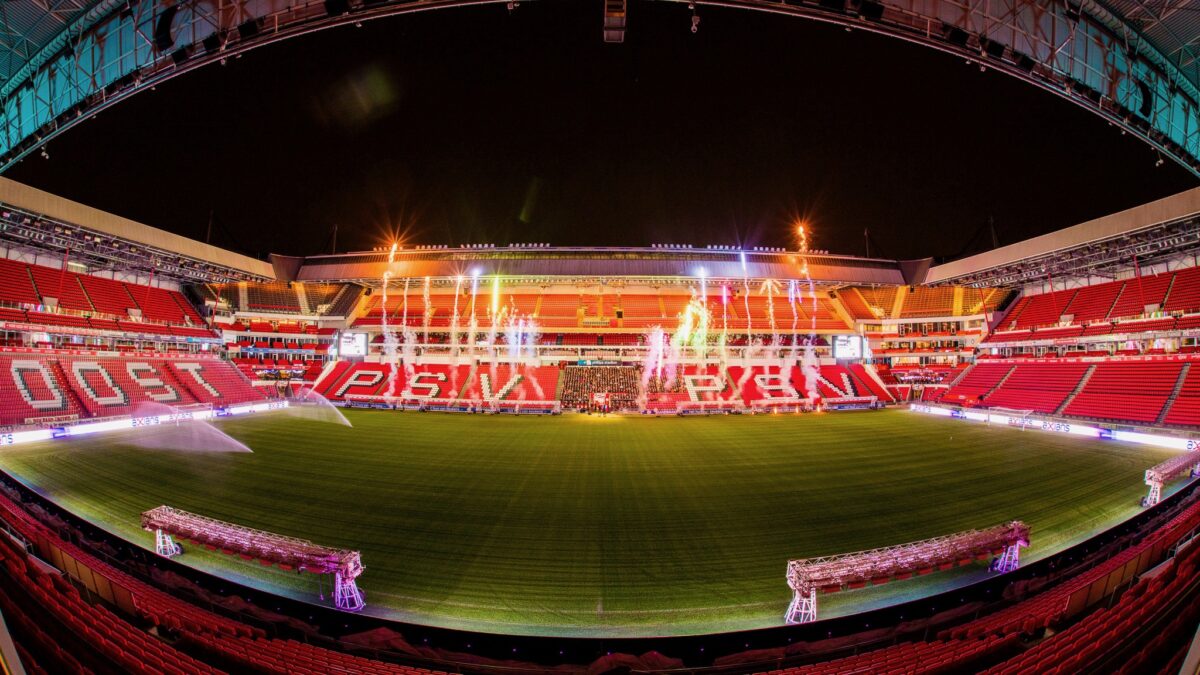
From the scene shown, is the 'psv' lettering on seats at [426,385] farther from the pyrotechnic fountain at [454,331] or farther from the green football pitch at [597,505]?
the green football pitch at [597,505]

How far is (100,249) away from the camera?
3005 centimetres

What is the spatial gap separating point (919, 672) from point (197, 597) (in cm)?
1016

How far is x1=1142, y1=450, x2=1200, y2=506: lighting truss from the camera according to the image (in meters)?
11.4

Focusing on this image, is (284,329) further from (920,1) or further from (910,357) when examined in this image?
(910,357)

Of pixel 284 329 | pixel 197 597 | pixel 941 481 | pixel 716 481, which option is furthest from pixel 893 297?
pixel 284 329

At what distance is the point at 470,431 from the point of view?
24.4m

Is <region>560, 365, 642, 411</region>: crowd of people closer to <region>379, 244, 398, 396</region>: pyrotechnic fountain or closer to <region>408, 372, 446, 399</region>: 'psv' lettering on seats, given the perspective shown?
<region>408, 372, 446, 399</region>: 'psv' lettering on seats

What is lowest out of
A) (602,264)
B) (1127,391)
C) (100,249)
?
(1127,391)

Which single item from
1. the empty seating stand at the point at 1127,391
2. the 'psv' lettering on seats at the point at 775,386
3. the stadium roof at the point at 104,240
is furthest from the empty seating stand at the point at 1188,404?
the stadium roof at the point at 104,240

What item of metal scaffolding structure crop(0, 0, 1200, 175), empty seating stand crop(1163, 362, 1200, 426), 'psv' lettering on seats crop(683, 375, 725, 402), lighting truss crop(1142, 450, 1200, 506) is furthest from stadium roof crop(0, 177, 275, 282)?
empty seating stand crop(1163, 362, 1200, 426)

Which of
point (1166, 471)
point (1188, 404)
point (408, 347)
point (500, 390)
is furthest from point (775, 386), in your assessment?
point (408, 347)

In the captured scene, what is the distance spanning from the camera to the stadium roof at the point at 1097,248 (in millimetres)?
24141

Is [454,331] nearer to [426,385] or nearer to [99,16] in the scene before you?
[426,385]

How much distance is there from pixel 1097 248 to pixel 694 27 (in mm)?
37413
